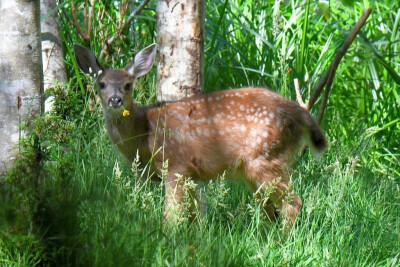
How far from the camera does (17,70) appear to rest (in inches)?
197

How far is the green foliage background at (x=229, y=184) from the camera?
3742mm

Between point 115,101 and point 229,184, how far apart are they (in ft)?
3.65

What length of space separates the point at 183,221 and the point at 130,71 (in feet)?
7.29

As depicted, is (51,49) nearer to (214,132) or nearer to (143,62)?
(143,62)

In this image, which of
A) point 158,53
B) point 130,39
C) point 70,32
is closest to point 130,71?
point 158,53

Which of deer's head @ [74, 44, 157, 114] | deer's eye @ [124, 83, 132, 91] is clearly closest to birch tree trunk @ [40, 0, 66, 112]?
deer's head @ [74, 44, 157, 114]

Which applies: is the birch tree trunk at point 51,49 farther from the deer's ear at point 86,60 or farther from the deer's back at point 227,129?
the deer's back at point 227,129

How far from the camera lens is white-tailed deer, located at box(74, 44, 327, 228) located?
18.6ft

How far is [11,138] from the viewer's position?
5.08 m

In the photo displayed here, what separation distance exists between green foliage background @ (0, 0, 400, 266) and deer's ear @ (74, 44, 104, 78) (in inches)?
9.9

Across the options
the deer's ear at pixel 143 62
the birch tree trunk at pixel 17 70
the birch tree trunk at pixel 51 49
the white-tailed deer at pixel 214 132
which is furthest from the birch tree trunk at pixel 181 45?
the birch tree trunk at pixel 17 70

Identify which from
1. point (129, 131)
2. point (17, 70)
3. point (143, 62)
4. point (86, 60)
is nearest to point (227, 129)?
point (129, 131)

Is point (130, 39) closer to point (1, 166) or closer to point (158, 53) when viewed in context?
point (158, 53)

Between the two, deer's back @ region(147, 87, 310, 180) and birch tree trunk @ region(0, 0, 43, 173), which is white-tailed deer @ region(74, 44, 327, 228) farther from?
birch tree trunk @ region(0, 0, 43, 173)
